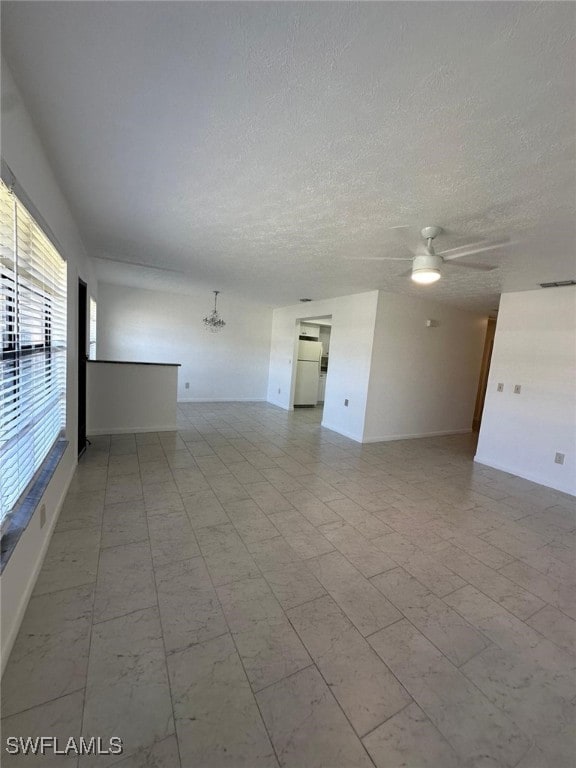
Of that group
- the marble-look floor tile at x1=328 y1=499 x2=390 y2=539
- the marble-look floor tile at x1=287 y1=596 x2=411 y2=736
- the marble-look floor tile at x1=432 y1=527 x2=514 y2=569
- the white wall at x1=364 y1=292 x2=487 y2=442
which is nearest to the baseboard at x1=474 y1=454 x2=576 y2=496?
the white wall at x1=364 y1=292 x2=487 y2=442

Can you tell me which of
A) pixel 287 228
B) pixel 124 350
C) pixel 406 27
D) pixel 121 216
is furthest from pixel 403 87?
pixel 124 350

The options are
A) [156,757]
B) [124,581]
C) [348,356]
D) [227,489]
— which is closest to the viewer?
[156,757]

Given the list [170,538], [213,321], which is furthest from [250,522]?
[213,321]

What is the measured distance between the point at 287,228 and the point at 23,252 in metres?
1.75

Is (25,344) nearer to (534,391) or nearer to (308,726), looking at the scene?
(308,726)

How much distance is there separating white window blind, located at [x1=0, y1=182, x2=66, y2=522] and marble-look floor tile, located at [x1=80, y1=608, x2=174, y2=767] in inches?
29.3

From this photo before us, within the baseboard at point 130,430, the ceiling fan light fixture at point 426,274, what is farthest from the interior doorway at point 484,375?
the baseboard at point 130,430

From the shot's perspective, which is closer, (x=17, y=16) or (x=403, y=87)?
(x=17, y=16)

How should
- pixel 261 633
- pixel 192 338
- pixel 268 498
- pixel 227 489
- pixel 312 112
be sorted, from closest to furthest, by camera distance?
pixel 312 112 → pixel 261 633 → pixel 268 498 → pixel 227 489 → pixel 192 338

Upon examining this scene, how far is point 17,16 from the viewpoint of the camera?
1010 mm

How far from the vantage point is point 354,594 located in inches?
74.1

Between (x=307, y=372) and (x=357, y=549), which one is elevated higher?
(x=307, y=372)

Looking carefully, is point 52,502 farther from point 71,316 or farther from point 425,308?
point 425,308

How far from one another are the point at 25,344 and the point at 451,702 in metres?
2.60
